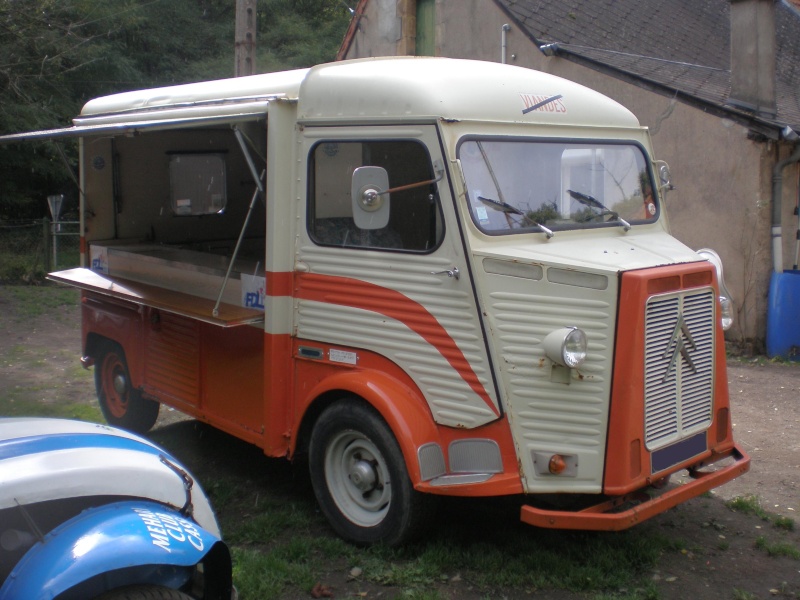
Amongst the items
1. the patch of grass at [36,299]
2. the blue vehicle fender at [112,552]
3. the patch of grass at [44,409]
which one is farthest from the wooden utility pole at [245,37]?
the blue vehicle fender at [112,552]

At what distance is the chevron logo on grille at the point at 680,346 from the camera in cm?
430

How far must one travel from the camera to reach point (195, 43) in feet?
85.1

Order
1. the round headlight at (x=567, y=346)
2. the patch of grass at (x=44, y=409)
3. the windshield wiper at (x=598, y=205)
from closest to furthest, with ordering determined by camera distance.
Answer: the round headlight at (x=567, y=346)
the windshield wiper at (x=598, y=205)
the patch of grass at (x=44, y=409)

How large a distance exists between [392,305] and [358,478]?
102 cm

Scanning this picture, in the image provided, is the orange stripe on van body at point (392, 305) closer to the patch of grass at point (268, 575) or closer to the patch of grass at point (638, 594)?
the patch of grass at point (638, 594)

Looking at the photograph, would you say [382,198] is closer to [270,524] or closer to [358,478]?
[358,478]

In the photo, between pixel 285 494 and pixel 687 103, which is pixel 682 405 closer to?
pixel 285 494

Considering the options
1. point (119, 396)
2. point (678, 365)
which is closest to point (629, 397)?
point (678, 365)

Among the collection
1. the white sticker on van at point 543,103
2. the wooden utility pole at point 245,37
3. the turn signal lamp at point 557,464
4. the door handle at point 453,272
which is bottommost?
the turn signal lamp at point 557,464

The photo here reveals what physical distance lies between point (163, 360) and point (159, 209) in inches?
74.0

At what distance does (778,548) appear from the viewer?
477 centimetres

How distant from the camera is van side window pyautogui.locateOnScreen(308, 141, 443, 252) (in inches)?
175

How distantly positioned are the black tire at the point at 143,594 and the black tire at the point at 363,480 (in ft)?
6.17

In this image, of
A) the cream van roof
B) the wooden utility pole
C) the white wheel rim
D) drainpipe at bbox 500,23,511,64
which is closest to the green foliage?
the wooden utility pole
